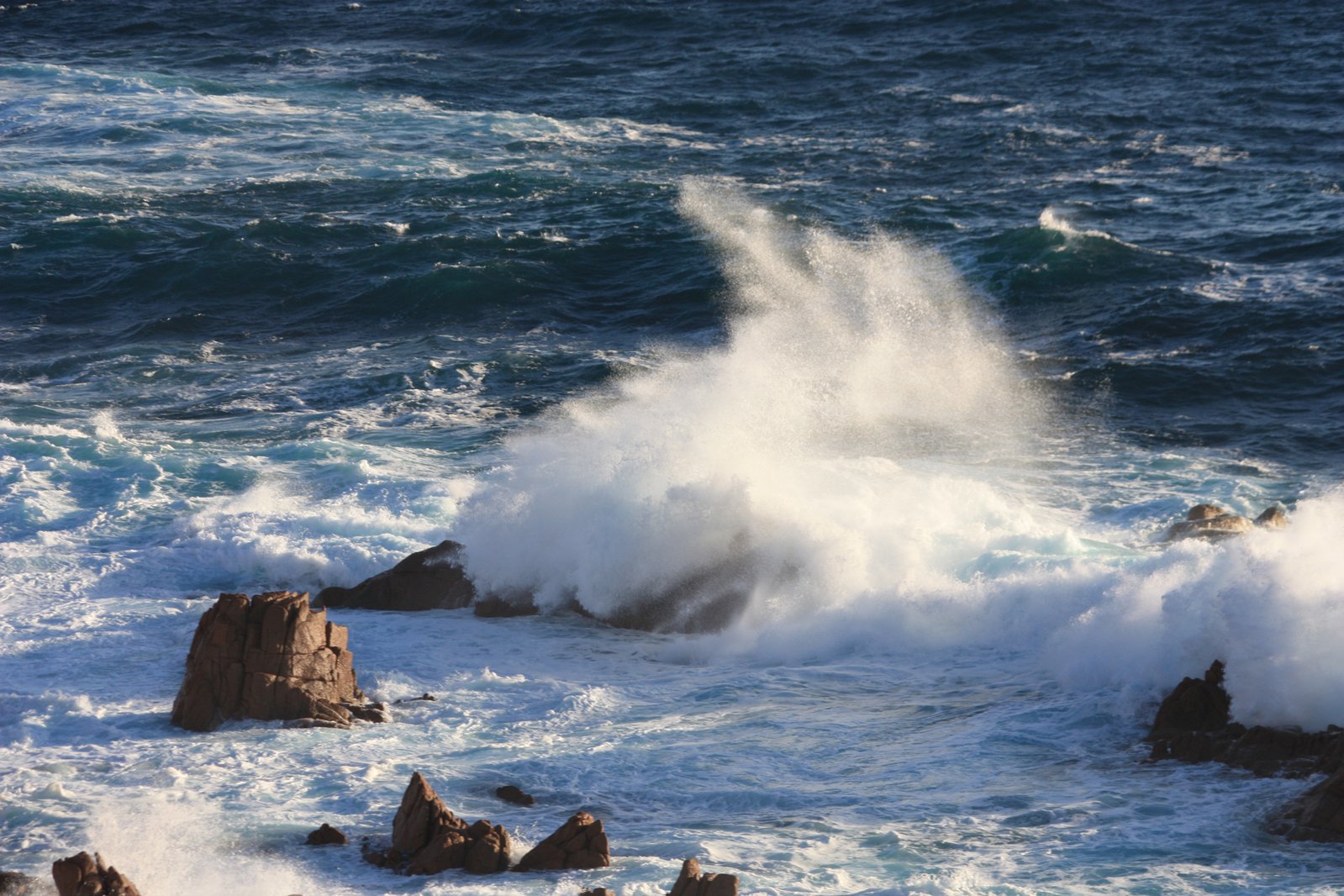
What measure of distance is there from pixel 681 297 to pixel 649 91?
53.2 ft

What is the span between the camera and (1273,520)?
706 inches

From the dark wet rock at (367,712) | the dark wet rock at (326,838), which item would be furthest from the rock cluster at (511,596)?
the dark wet rock at (326,838)

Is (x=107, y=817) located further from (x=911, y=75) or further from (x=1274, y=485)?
(x=911, y=75)

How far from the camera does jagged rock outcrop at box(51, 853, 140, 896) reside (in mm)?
10875

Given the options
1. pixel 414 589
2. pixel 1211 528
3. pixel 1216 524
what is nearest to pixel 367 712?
pixel 414 589

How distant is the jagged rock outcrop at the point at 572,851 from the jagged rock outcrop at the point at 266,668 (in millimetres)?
3441

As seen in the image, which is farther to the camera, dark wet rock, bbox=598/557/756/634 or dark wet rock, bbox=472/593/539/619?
dark wet rock, bbox=472/593/539/619

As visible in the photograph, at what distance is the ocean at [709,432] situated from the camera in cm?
1280

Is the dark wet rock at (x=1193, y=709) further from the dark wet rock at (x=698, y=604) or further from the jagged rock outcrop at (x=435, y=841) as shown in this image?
the jagged rock outcrop at (x=435, y=841)

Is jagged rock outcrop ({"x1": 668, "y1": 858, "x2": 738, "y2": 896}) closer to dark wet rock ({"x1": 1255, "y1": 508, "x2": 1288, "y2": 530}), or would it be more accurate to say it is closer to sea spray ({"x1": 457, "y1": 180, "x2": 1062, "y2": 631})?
sea spray ({"x1": 457, "y1": 180, "x2": 1062, "y2": 631})

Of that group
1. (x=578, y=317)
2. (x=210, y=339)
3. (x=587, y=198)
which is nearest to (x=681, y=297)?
(x=578, y=317)

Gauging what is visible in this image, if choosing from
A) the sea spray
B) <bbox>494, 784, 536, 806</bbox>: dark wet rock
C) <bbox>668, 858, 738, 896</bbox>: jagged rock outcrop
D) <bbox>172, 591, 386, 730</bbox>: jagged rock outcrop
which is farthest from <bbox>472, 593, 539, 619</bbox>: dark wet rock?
<bbox>668, 858, 738, 896</bbox>: jagged rock outcrop

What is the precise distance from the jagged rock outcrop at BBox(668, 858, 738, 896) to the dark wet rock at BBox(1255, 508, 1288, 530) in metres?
9.55

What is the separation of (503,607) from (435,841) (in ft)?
20.9
